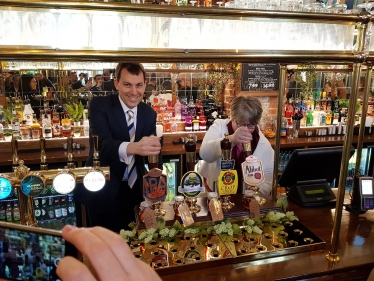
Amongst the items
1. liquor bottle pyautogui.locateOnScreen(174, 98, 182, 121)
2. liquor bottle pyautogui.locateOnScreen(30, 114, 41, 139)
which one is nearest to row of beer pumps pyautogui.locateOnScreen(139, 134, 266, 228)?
liquor bottle pyautogui.locateOnScreen(30, 114, 41, 139)

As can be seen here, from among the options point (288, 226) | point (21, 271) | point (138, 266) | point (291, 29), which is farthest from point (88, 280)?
point (288, 226)

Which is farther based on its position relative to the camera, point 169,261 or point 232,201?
point 232,201

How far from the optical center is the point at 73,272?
44 centimetres

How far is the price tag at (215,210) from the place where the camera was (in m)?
1.41

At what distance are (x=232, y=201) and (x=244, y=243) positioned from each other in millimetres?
302

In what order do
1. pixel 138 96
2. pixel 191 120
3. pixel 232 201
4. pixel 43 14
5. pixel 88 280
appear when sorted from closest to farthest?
pixel 88 280 < pixel 43 14 < pixel 232 201 < pixel 138 96 < pixel 191 120

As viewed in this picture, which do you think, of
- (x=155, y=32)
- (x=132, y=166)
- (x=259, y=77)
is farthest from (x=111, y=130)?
(x=259, y=77)

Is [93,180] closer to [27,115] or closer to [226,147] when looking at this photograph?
[226,147]

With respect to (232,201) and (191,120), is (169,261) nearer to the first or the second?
(232,201)

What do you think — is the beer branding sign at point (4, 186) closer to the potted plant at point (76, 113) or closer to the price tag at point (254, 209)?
the price tag at point (254, 209)

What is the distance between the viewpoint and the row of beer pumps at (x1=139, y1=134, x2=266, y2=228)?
1396 millimetres

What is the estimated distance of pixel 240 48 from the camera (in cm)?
114

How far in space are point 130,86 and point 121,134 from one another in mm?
319

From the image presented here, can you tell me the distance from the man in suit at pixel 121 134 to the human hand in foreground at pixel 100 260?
146cm
